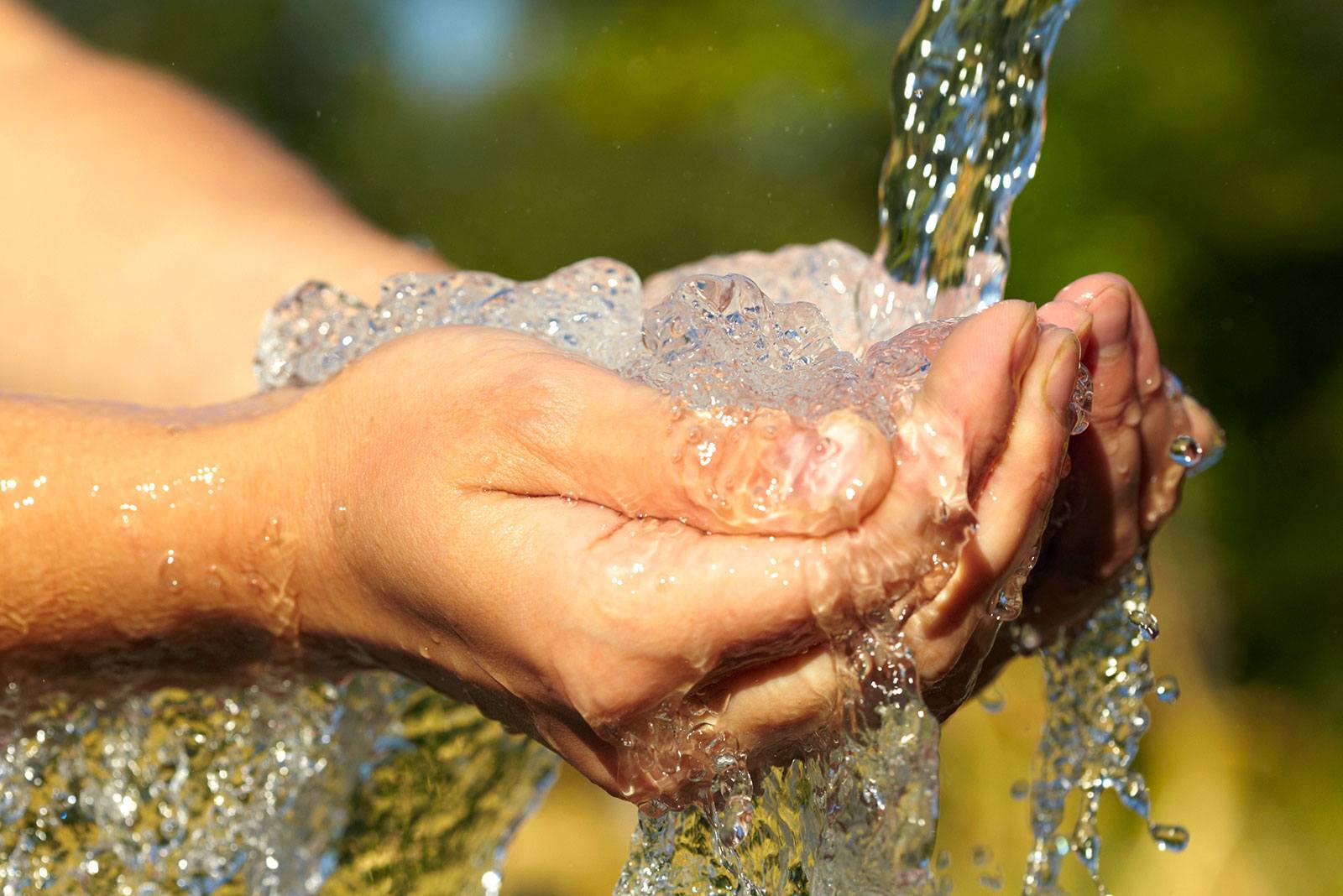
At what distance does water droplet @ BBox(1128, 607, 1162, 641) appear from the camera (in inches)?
40.0

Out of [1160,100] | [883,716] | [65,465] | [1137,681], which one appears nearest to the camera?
[883,716]

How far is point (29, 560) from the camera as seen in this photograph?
93 cm

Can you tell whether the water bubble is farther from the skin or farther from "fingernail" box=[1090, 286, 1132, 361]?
"fingernail" box=[1090, 286, 1132, 361]

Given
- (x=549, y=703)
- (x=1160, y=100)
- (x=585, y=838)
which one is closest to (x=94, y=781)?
(x=549, y=703)

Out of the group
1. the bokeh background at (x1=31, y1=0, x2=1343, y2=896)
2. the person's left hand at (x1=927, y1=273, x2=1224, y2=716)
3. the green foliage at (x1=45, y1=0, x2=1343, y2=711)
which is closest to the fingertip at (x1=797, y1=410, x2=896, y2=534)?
the person's left hand at (x1=927, y1=273, x2=1224, y2=716)

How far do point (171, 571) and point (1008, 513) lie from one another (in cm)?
56

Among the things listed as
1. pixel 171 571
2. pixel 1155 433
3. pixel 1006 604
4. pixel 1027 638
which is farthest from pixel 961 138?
pixel 171 571

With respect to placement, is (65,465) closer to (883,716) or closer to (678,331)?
(678,331)

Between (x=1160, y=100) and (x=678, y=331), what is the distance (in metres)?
3.26

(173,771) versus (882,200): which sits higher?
(882,200)

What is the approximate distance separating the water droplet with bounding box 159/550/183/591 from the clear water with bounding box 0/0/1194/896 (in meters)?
0.14

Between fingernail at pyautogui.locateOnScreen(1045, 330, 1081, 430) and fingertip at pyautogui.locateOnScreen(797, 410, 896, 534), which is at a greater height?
fingernail at pyautogui.locateOnScreen(1045, 330, 1081, 430)

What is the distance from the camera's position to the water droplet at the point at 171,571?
3.09ft

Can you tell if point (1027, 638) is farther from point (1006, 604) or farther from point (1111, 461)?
point (1006, 604)
